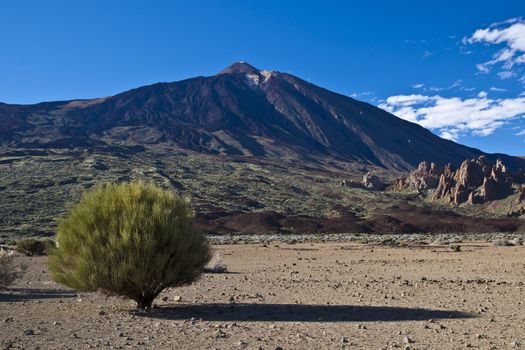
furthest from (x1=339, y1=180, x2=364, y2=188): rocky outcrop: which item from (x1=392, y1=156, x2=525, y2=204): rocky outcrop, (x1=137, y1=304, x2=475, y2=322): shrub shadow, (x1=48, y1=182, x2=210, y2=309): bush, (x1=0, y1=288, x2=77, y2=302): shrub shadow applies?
(x1=48, y1=182, x2=210, y2=309): bush

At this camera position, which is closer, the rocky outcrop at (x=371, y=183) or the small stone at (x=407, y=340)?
the small stone at (x=407, y=340)

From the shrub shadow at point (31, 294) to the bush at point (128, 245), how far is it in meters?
3.33

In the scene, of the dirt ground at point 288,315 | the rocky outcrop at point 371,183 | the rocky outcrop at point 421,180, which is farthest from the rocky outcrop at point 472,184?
the dirt ground at point 288,315

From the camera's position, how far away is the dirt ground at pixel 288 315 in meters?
9.27

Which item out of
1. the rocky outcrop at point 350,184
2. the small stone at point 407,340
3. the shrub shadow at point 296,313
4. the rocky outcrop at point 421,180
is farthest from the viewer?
the rocky outcrop at point 350,184

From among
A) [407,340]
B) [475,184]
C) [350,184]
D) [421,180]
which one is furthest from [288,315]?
[350,184]

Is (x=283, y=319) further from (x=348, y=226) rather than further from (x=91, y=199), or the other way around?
(x=348, y=226)

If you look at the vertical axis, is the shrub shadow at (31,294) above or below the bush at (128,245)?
below

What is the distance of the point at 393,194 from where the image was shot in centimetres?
11369

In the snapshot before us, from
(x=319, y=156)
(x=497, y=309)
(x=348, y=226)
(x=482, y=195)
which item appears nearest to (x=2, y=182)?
(x=348, y=226)

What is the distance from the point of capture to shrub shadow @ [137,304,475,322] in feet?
38.5

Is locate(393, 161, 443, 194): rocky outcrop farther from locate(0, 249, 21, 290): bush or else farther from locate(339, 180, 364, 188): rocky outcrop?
locate(0, 249, 21, 290): bush

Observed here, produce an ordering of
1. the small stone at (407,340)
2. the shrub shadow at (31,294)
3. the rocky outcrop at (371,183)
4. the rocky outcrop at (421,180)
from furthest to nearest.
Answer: the rocky outcrop at (371,183), the rocky outcrop at (421,180), the shrub shadow at (31,294), the small stone at (407,340)

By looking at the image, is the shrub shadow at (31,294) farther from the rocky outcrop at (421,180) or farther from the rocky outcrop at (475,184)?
the rocky outcrop at (421,180)
